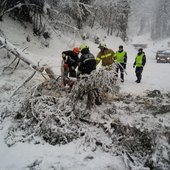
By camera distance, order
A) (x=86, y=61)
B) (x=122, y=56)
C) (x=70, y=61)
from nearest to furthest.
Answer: (x=86, y=61)
(x=70, y=61)
(x=122, y=56)

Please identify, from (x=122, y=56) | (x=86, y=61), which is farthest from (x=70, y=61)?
(x=122, y=56)

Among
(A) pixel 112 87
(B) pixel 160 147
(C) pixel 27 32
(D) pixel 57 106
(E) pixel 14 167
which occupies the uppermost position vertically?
(C) pixel 27 32

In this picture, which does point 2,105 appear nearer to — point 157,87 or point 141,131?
point 141,131

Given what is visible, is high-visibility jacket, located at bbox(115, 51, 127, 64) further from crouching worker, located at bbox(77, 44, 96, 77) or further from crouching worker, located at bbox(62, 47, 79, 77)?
crouching worker, located at bbox(77, 44, 96, 77)

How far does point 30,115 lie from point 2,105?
4.34 feet

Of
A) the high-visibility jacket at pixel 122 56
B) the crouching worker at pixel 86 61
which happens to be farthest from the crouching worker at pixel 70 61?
the high-visibility jacket at pixel 122 56

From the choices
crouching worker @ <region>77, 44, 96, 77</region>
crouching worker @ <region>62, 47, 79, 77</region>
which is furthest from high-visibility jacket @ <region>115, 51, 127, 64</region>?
crouching worker @ <region>77, 44, 96, 77</region>

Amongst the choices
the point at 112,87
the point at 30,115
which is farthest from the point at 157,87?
the point at 30,115

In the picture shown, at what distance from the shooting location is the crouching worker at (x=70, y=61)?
8789mm

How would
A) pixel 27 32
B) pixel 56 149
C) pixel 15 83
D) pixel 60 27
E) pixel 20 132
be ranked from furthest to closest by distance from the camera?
1. pixel 60 27
2. pixel 27 32
3. pixel 15 83
4. pixel 20 132
5. pixel 56 149

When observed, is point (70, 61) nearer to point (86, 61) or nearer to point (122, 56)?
point (86, 61)

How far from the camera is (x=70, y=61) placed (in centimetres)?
891

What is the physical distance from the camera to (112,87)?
7.46 meters

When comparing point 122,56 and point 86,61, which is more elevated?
point 122,56
